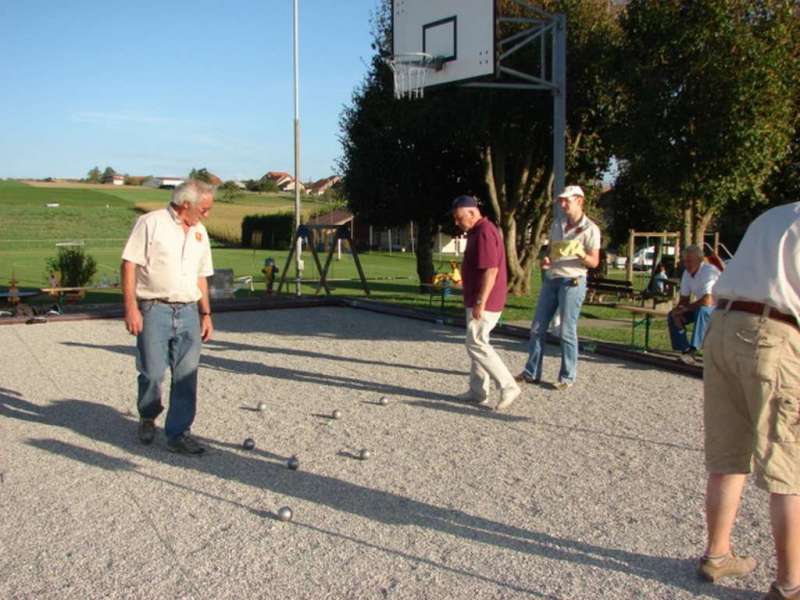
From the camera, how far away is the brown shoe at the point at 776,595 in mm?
3075

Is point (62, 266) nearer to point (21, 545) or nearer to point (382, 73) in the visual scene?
point (382, 73)

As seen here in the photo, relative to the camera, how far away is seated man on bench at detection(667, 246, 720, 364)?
833cm

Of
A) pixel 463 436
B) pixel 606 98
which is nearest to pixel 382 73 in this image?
pixel 606 98

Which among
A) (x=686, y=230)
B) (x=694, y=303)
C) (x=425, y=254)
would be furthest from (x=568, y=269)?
(x=425, y=254)

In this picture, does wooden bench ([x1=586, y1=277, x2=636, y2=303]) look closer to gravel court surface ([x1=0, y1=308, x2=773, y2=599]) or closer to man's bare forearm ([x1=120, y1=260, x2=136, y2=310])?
gravel court surface ([x1=0, y1=308, x2=773, y2=599])

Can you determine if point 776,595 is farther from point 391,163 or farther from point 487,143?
point 391,163

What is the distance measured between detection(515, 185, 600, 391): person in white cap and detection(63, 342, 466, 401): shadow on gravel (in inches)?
47.4

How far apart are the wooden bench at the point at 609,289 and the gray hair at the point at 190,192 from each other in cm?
1344

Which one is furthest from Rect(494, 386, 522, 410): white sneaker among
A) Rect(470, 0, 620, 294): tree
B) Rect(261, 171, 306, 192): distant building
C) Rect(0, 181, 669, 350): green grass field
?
Rect(261, 171, 306, 192): distant building

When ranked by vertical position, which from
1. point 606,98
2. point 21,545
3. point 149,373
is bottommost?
point 21,545

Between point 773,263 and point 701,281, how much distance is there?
5.69 meters

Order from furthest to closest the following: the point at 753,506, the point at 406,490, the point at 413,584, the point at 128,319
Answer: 1. the point at 128,319
2. the point at 406,490
3. the point at 753,506
4. the point at 413,584

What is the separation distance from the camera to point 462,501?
4.38m

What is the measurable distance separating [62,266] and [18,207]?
52.6 metres
